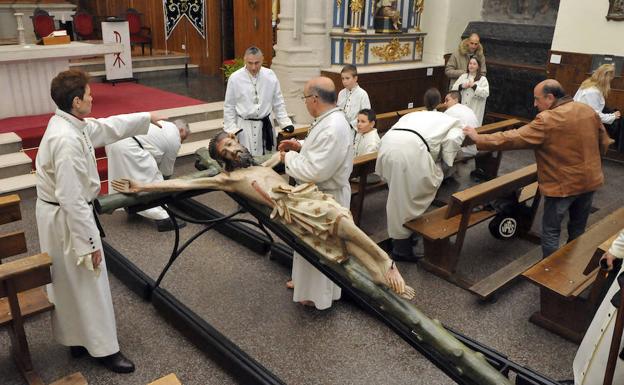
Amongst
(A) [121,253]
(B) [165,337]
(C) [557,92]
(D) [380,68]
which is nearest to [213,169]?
(B) [165,337]

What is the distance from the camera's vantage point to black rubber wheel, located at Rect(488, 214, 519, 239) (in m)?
5.06

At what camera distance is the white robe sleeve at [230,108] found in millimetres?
5500

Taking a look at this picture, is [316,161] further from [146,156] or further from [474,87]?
[474,87]

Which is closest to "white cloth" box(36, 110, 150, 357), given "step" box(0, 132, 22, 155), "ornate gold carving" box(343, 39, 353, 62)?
"step" box(0, 132, 22, 155)

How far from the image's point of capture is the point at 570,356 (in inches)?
138

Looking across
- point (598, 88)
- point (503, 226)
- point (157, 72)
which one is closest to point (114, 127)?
point (503, 226)

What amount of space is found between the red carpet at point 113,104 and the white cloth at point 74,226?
165 inches

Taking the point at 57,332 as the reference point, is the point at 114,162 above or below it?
above

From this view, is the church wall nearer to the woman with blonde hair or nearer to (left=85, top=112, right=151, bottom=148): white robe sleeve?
the woman with blonde hair

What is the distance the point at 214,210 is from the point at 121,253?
1.11 m

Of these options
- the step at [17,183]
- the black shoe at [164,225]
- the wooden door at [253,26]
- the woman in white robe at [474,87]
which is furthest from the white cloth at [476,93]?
the step at [17,183]

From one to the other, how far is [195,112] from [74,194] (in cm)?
549

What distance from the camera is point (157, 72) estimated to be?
1140 cm

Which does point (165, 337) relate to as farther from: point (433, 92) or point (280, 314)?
point (433, 92)
